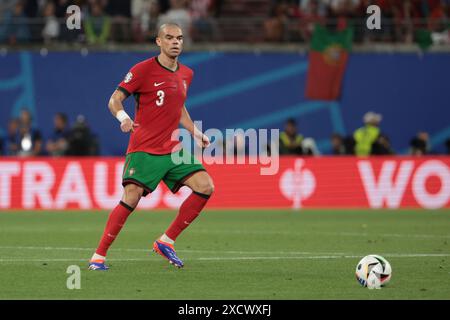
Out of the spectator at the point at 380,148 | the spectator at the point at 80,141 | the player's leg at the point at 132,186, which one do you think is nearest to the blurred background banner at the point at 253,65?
the spectator at the point at 380,148

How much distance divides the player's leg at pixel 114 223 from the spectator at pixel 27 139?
14.6 m

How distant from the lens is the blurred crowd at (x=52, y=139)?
2611 centimetres

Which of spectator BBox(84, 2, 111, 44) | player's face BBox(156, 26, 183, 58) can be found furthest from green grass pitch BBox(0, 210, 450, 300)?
spectator BBox(84, 2, 111, 44)

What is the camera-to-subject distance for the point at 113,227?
12.4 meters

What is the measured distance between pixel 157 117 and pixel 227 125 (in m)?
16.2

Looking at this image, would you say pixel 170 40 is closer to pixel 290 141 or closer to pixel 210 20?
pixel 290 141

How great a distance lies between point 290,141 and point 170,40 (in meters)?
13.9

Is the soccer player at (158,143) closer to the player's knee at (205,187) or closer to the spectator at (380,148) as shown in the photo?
the player's knee at (205,187)

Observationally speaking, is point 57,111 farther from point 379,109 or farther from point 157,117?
point 157,117

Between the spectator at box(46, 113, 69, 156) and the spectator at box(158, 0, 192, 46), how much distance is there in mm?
3505

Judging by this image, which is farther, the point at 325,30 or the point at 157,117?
the point at 325,30

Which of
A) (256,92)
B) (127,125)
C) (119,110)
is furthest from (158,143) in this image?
(256,92)
